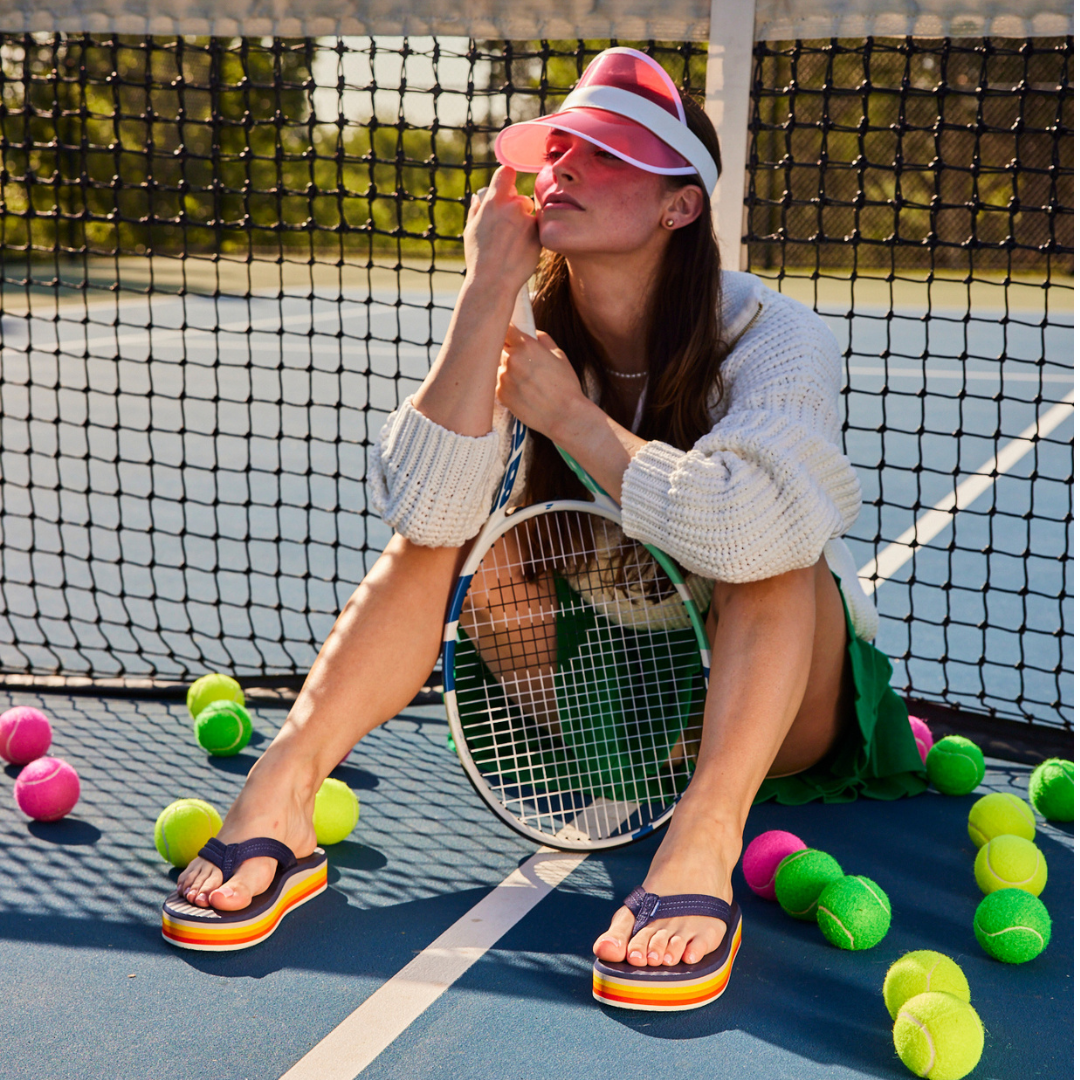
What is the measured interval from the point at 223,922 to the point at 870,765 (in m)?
1.22

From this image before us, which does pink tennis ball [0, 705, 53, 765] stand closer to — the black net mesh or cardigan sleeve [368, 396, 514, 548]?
the black net mesh

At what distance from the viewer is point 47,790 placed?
223cm

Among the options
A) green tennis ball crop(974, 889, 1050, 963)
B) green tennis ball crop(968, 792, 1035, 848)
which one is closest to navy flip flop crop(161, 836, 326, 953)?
green tennis ball crop(974, 889, 1050, 963)

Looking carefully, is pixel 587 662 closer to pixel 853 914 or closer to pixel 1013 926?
pixel 853 914

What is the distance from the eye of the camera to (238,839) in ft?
6.15

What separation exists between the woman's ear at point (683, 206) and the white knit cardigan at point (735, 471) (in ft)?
0.50

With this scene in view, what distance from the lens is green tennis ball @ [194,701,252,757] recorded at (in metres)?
2.52

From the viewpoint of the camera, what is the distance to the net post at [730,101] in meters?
2.56

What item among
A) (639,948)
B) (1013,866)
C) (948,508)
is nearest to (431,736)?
(639,948)

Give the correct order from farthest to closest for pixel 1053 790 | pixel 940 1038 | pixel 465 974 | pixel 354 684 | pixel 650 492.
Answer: pixel 1053 790 < pixel 354 684 < pixel 650 492 < pixel 465 974 < pixel 940 1038

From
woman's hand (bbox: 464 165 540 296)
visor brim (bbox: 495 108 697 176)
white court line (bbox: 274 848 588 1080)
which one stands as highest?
visor brim (bbox: 495 108 697 176)

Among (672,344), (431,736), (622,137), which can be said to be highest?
(622,137)

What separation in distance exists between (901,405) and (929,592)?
362 cm

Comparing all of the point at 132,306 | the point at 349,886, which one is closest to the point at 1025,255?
the point at 132,306
